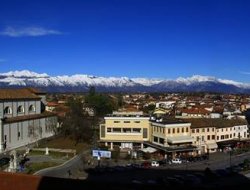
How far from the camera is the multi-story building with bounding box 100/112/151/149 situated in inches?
2530

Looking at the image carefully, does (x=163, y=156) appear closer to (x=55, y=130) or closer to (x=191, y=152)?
(x=191, y=152)

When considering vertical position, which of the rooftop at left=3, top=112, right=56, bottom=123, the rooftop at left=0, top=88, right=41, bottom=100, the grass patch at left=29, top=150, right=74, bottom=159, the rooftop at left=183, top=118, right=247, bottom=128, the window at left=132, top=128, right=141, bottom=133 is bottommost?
the grass patch at left=29, top=150, right=74, bottom=159

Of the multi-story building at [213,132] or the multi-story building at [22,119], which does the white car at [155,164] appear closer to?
the multi-story building at [213,132]

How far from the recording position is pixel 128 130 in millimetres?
64625

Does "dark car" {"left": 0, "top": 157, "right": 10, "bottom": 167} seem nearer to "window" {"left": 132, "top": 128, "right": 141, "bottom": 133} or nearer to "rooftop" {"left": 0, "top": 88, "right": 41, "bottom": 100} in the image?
"rooftop" {"left": 0, "top": 88, "right": 41, "bottom": 100}

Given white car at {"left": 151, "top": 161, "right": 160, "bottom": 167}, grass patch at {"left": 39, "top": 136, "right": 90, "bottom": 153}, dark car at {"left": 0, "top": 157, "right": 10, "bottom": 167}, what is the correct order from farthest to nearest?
grass patch at {"left": 39, "top": 136, "right": 90, "bottom": 153} < white car at {"left": 151, "top": 161, "right": 160, "bottom": 167} < dark car at {"left": 0, "top": 157, "right": 10, "bottom": 167}

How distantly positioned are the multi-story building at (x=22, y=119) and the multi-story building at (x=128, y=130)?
1258 centimetres

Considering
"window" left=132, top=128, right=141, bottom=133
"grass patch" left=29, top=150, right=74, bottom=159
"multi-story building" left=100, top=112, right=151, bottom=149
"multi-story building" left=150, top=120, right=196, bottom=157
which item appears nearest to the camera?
"grass patch" left=29, top=150, right=74, bottom=159

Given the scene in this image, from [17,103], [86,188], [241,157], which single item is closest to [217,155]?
[241,157]

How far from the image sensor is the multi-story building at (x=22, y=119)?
64500mm

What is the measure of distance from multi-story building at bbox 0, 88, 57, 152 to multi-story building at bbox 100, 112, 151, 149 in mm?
12585

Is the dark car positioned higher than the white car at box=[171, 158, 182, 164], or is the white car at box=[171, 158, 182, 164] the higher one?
the dark car

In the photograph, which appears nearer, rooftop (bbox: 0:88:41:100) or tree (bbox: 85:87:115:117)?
rooftop (bbox: 0:88:41:100)

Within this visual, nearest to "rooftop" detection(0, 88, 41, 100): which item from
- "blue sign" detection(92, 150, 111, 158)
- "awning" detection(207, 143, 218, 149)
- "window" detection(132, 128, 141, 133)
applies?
"blue sign" detection(92, 150, 111, 158)
